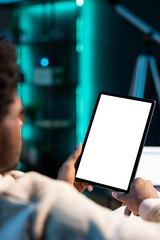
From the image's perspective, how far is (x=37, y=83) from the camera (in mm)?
3857

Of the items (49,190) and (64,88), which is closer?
(49,190)

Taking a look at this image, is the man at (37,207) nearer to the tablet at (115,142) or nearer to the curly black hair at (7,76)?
the curly black hair at (7,76)

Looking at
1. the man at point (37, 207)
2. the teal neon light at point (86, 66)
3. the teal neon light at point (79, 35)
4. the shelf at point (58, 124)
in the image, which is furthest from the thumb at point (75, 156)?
the shelf at point (58, 124)

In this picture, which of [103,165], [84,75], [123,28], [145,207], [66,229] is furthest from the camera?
[84,75]

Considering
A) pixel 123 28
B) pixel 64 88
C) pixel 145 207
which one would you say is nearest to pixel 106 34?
pixel 123 28

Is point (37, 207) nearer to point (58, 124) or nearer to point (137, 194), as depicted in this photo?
point (137, 194)

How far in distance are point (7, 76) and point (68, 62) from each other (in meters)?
3.23

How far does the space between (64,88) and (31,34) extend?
703 mm

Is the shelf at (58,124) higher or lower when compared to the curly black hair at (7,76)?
lower

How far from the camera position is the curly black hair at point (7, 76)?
21.0 inches

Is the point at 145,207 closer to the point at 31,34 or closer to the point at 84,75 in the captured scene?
the point at 84,75

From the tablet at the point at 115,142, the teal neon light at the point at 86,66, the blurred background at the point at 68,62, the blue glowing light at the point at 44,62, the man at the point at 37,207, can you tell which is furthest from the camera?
the blue glowing light at the point at 44,62

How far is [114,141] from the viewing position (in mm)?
1049

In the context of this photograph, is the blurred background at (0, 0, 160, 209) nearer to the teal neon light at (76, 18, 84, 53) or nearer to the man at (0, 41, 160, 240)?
the teal neon light at (76, 18, 84, 53)
